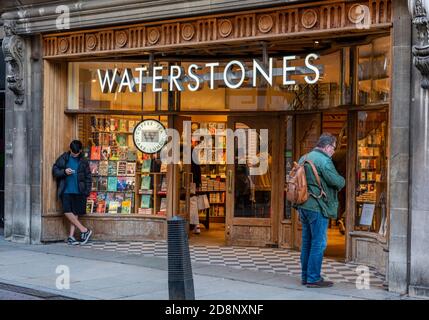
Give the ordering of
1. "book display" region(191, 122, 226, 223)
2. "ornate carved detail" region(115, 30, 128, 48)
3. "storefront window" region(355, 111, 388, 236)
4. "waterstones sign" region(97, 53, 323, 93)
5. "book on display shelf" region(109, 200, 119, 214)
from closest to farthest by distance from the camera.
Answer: "waterstones sign" region(97, 53, 323, 93), "storefront window" region(355, 111, 388, 236), "ornate carved detail" region(115, 30, 128, 48), "book on display shelf" region(109, 200, 119, 214), "book display" region(191, 122, 226, 223)

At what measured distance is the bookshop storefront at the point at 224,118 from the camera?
34.7ft

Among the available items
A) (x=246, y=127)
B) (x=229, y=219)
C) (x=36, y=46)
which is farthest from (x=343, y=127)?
(x=36, y=46)

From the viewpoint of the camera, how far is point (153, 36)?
1145cm

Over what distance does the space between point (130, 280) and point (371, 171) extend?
410cm

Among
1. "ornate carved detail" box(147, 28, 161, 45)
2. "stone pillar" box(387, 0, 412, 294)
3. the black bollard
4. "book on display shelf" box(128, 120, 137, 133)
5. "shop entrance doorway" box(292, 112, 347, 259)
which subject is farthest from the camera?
"book on display shelf" box(128, 120, 137, 133)

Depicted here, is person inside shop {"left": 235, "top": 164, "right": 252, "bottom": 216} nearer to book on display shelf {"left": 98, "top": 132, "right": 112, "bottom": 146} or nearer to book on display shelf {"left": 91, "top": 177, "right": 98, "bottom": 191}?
book on display shelf {"left": 98, "top": 132, "right": 112, "bottom": 146}

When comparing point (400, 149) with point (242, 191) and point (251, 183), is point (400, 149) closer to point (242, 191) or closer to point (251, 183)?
point (251, 183)

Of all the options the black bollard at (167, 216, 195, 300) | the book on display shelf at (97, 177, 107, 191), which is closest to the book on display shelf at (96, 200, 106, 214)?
the book on display shelf at (97, 177, 107, 191)

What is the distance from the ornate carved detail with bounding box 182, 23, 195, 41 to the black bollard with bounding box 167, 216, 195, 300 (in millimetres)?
4141

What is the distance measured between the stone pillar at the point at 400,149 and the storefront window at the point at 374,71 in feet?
4.04

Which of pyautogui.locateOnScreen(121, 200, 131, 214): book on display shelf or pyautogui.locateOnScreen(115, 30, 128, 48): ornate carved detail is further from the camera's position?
pyautogui.locateOnScreen(121, 200, 131, 214): book on display shelf

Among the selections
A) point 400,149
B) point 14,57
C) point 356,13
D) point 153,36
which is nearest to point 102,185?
point 14,57

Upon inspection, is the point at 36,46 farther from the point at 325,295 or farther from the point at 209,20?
the point at 325,295

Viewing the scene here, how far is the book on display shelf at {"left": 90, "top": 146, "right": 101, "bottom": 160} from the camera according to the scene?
13.7 m
